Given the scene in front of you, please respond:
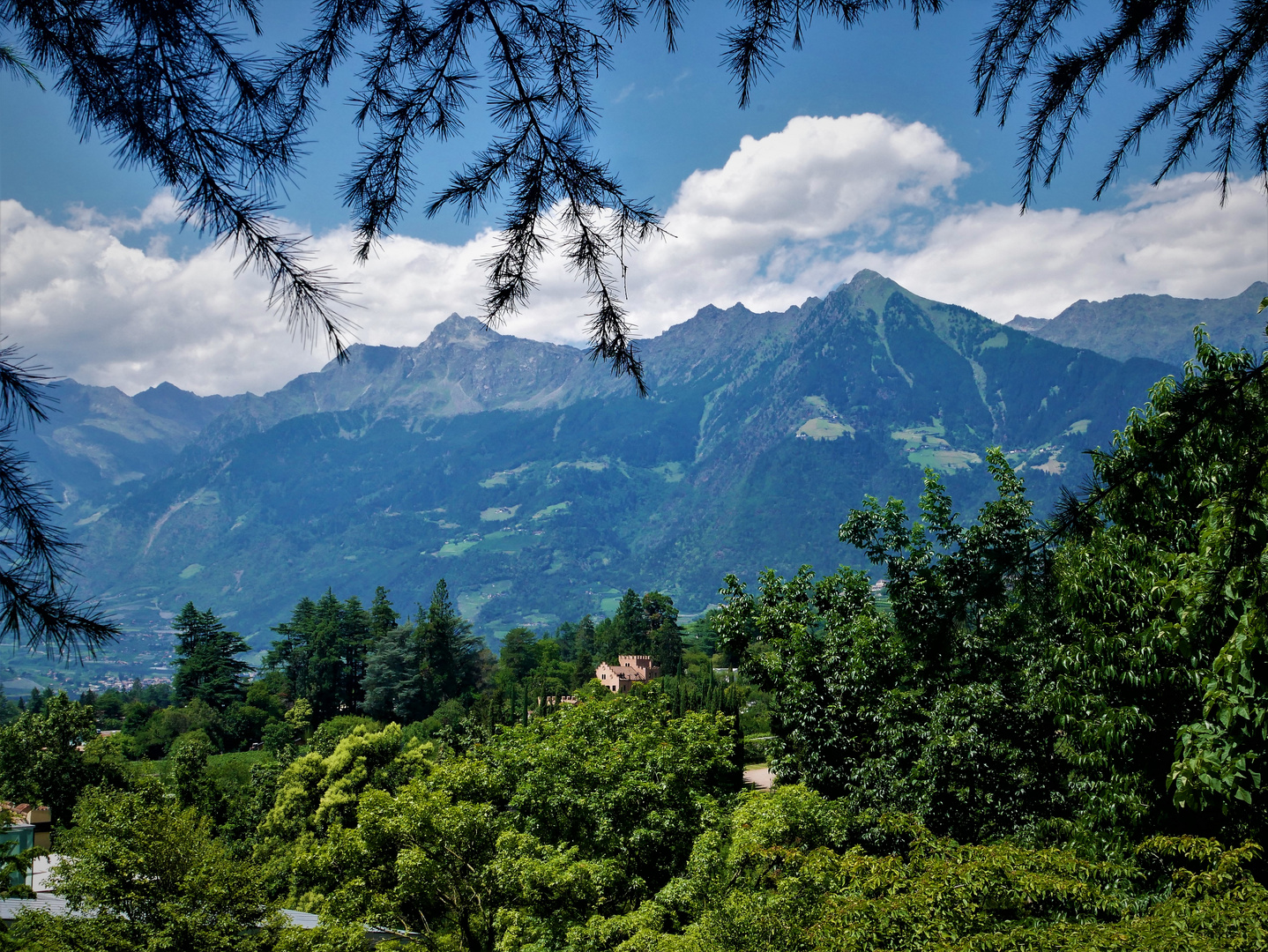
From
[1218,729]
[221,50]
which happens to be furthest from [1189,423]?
[221,50]

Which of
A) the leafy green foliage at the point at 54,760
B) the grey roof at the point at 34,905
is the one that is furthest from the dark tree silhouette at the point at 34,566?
the leafy green foliage at the point at 54,760

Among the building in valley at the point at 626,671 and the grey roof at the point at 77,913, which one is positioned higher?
the grey roof at the point at 77,913

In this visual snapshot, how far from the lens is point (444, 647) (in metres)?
56.2

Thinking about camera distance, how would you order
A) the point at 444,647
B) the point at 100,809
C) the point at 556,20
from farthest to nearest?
1. the point at 444,647
2. the point at 100,809
3. the point at 556,20

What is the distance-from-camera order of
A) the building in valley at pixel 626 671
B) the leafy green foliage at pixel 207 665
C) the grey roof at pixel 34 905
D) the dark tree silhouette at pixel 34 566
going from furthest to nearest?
the building in valley at pixel 626 671 → the leafy green foliage at pixel 207 665 → the grey roof at pixel 34 905 → the dark tree silhouette at pixel 34 566

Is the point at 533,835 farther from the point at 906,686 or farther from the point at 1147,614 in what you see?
the point at 1147,614

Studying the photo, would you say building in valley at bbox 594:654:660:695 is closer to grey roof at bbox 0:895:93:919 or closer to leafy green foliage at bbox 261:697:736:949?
grey roof at bbox 0:895:93:919

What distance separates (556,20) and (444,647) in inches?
2250

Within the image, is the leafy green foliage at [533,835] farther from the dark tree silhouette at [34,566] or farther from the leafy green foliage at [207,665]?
the leafy green foliage at [207,665]

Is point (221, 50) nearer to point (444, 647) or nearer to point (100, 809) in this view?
point (100, 809)

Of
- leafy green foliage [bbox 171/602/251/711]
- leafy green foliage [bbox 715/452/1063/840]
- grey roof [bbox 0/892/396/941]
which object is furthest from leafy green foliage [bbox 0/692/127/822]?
leafy green foliage [bbox 715/452/1063/840]

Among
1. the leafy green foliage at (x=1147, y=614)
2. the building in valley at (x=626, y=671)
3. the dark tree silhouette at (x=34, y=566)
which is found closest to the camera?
the dark tree silhouette at (x=34, y=566)

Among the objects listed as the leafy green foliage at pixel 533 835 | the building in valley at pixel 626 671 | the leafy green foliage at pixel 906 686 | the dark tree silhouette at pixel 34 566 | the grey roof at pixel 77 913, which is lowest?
the building in valley at pixel 626 671

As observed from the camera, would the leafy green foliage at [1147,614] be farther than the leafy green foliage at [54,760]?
No
